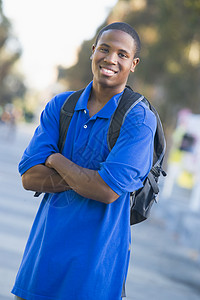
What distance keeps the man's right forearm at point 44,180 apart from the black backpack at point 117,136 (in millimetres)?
129

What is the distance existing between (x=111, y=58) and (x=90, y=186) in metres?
0.57

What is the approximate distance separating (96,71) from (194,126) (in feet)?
44.3

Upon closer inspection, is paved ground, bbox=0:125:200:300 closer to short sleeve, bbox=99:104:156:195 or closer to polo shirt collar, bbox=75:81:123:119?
polo shirt collar, bbox=75:81:123:119

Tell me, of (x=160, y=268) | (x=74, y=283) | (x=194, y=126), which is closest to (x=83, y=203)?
(x=74, y=283)

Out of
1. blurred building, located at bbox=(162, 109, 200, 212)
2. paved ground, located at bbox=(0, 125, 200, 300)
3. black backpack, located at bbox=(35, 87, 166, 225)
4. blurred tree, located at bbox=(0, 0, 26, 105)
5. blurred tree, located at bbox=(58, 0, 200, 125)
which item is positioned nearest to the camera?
black backpack, located at bbox=(35, 87, 166, 225)

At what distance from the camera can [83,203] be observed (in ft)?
9.05

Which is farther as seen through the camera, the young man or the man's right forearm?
the man's right forearm

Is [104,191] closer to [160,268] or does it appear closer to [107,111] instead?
[107,111]

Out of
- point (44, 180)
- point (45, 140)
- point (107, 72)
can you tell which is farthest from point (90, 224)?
point (107, 72)

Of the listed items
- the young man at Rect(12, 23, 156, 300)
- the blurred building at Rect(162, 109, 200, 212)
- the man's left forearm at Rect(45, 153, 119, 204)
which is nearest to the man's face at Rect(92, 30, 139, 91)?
the young man at Rect(12, 23, 156, 300)

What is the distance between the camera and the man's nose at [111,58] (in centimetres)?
Answer: 282

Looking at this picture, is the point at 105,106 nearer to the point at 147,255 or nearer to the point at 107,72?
the point at 107,72

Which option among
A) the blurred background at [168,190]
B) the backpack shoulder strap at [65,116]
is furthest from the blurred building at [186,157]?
the backpack shoulder strap at [65,116]

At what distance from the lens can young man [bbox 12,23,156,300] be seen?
2693 mm
